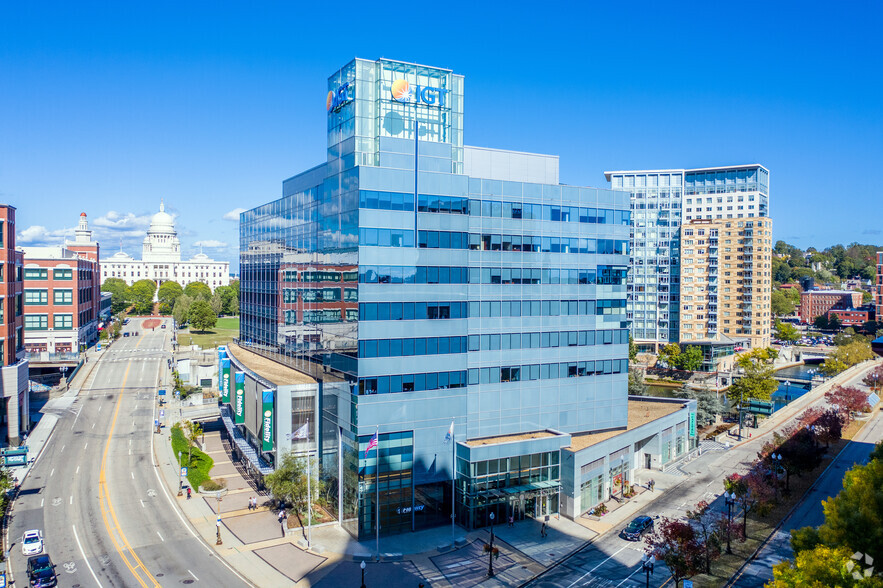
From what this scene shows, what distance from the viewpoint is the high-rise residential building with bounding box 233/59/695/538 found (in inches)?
1911

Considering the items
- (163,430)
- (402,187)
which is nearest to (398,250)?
(402,187)

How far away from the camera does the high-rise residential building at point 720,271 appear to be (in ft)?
512

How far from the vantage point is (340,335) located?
50.7m

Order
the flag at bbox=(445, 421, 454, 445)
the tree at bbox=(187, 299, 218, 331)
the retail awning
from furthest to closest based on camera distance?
1. the tree at bbox=(187, 299, 218, 331)
2. the retail awning
3. the flag at bbox=(445, 421, 454, 445)

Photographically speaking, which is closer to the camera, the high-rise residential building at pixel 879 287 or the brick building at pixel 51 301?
the brick building at pixel 51 301

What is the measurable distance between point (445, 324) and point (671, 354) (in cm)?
11036

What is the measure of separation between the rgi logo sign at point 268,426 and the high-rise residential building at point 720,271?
125 meters

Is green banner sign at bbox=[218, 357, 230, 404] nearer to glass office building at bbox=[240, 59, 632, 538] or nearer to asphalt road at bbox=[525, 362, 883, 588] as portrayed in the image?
glass office building at bbox=[240, 59, 632, 538]

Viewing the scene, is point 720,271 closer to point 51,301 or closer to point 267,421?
point 267,421

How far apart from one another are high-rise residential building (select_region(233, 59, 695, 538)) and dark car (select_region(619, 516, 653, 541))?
16.1 ft

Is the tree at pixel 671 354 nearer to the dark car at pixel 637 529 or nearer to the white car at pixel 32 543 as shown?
the dark car at pixel 637 529

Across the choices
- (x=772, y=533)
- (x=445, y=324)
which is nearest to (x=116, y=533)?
(x=445, y=324)

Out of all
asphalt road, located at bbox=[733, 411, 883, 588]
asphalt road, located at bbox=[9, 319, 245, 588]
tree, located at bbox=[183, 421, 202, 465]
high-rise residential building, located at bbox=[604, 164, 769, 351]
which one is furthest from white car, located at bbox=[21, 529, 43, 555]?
high-rise residential building, located at bbox=[604, 164, 769, 351]

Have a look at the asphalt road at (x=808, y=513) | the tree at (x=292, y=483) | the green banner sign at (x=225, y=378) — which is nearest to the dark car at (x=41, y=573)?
the tree at (x=292, y=483)
